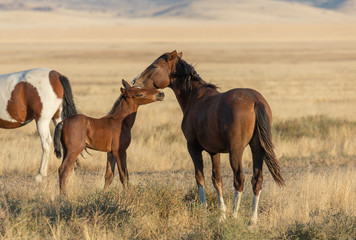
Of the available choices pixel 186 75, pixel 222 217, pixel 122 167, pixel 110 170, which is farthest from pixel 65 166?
pixel 222 217

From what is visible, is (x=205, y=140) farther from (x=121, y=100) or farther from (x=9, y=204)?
(x=9, y=204)

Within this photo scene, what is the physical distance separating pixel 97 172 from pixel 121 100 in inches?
108

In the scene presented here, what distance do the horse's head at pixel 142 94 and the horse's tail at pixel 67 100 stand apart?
2580 mm

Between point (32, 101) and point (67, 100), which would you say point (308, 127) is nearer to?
point (67, 100)

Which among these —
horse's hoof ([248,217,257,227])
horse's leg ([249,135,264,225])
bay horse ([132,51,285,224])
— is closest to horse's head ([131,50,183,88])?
bay horse ([132,51,285,224])

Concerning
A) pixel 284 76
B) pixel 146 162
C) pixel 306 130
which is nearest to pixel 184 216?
pixel 146 162

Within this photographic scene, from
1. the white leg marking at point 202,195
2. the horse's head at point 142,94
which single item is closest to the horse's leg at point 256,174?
the white leg marking at point 202,195

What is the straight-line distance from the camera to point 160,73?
7.79 meters

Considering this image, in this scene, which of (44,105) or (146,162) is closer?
(44,105)

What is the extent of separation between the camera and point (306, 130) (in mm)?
15125

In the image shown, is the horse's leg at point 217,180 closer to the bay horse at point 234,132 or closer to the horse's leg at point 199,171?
the bay horse at point 234,132

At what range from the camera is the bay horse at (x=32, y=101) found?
32.9 feet

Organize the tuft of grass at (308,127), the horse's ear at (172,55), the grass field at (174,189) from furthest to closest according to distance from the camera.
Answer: the tuft of grass at (308,127)
the horse's ear at (172,55)
the grass field at (174,189)

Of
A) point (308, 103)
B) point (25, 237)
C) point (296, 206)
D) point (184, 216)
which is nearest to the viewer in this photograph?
point (25, 237)
